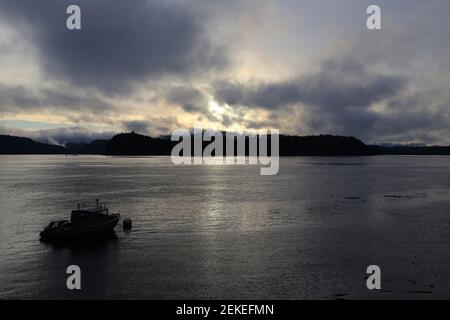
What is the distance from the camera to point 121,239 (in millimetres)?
58938

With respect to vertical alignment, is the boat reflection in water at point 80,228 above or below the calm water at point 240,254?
above

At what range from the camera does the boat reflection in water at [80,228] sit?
186ft

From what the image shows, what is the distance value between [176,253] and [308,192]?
83474 mm

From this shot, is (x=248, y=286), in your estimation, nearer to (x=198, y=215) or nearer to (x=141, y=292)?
(x=141, y=292)

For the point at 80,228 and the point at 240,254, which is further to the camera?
the point at 80,228

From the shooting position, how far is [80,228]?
5775cm

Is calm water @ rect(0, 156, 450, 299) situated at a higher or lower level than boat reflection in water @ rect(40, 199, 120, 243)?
lower

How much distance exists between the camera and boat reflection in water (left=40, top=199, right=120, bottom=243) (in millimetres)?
56625

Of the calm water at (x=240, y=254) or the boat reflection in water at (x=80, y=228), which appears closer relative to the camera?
the calm water at (x=240, y=254)

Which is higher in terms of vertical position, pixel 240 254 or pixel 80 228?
pixel 80 228

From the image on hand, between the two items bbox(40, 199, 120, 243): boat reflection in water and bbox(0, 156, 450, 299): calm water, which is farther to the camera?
bbox(40, 199, 120, 243): boat reflection in water
